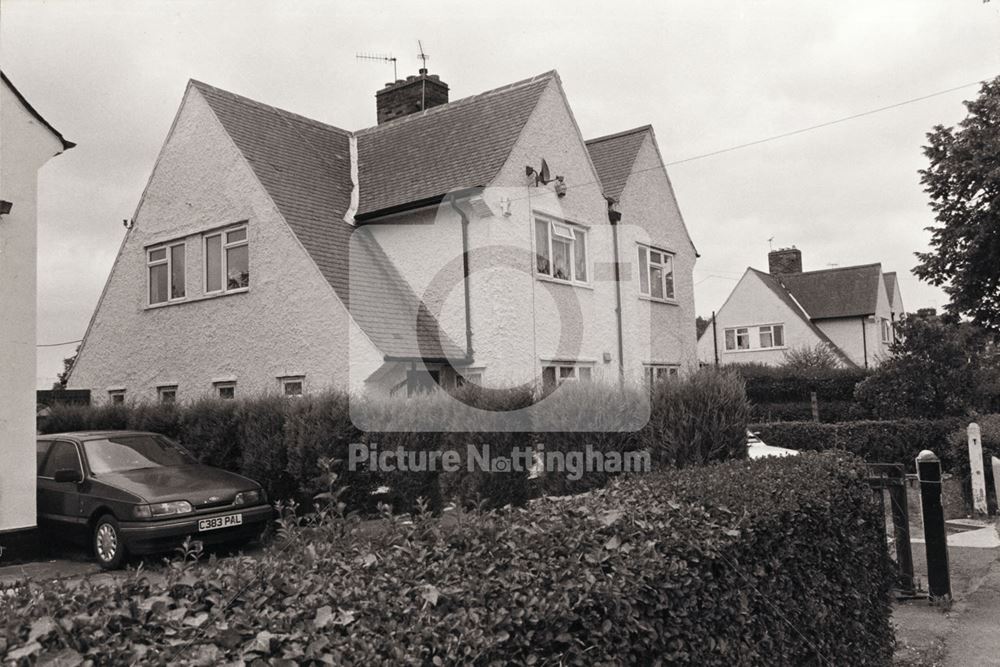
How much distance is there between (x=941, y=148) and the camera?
2638cm

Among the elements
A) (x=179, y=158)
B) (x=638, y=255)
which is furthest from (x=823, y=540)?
(x=179, y=158)

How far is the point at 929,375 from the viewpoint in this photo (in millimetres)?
21828

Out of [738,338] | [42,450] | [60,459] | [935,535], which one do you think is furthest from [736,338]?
[60,459]

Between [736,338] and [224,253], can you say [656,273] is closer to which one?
[224,253]

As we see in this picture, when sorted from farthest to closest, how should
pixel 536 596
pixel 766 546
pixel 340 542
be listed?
pixel 766 546 < pixel 340 542 < pixel 536 596

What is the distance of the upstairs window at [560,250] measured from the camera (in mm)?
18359

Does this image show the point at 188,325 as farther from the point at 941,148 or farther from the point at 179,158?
the point at 941,148

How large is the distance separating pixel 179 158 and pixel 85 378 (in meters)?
6.39

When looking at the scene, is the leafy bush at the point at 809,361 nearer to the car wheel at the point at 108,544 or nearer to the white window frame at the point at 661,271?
the white window frame at the point at 661,271

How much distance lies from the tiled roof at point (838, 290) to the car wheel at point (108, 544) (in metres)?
49.0

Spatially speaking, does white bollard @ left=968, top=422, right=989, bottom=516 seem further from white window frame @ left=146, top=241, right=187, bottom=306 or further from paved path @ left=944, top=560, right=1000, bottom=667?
white window frame @ left=146, top=241, right=187, bottom=306

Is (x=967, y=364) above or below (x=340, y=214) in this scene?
below

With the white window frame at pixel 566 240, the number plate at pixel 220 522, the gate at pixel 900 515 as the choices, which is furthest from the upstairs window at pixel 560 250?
the gate at pixel 900 515

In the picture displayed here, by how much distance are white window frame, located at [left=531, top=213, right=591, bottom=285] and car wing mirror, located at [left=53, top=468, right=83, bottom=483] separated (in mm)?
10085
